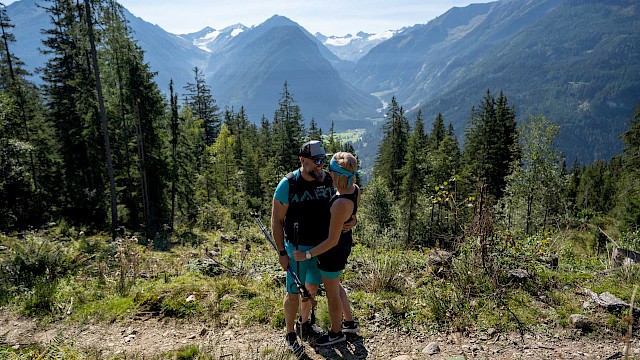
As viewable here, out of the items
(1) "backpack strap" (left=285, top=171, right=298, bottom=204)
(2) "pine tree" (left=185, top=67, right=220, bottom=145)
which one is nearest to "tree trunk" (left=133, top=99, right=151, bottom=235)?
(1) "backpack strap" (left=285, top=171, right=298, bottom=204)

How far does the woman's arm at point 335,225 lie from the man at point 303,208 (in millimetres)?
170

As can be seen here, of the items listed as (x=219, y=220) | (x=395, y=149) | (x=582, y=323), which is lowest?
(x=219, y=220)

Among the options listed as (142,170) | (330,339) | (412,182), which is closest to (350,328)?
(330,339)

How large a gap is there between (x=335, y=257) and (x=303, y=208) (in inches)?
26.2

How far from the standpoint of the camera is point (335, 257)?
3902 millimetres

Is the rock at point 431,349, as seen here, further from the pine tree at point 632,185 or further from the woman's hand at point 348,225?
the pine tree at point 632,185

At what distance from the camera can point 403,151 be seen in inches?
1716

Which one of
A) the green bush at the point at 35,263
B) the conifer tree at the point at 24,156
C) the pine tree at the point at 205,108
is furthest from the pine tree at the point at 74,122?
the pine tree at the point at 205,108

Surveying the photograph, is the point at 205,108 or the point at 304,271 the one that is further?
the point at 205,108

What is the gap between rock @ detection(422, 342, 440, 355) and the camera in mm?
4078

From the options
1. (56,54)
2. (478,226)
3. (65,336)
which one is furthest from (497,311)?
(56,54)

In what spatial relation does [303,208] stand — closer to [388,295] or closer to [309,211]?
[309,211]

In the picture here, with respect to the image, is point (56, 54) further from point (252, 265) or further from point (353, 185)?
point (353, 185)

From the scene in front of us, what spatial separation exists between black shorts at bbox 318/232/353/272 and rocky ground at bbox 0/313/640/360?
3.50 feet
